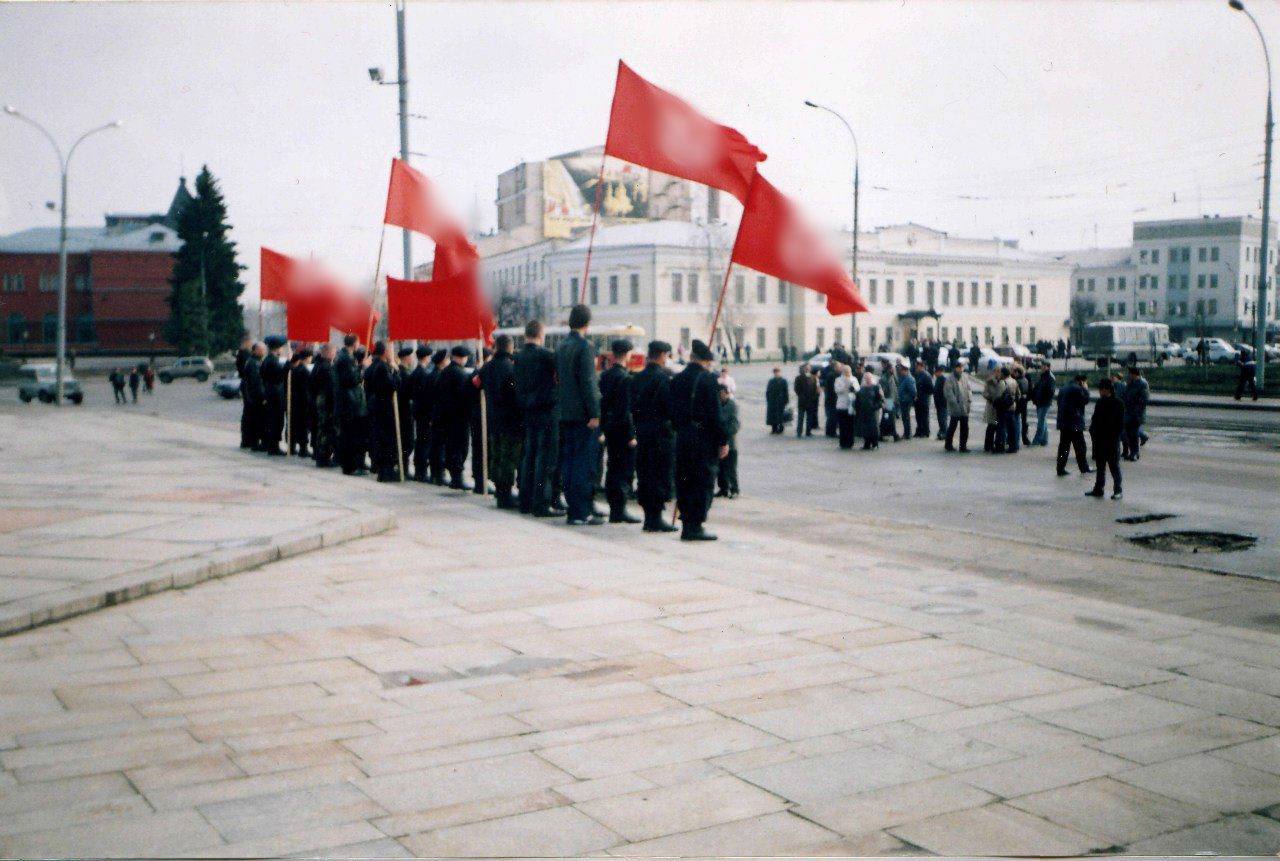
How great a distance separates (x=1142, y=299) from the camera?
59.8 m

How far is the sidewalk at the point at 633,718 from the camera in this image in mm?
3559

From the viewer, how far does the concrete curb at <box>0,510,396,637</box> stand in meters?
6.37

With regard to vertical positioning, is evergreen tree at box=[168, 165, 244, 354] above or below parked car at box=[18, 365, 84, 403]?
above

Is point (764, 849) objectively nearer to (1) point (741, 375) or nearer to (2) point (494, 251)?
(1) point (741, 375)

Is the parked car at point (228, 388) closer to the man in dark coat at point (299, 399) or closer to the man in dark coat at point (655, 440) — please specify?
the man in dark coat at point (299, 399)

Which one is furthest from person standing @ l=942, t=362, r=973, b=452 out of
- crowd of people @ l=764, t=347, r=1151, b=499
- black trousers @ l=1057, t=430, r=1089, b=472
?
black trousers @ l=1057, t=430, r=1089, b=472

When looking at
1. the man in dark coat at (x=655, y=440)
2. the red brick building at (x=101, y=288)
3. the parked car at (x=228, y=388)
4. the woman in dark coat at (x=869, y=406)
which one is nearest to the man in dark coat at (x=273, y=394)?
the red brick building at (x=101, y=288)

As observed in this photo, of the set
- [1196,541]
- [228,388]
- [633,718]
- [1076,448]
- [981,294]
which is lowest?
[1196,541]

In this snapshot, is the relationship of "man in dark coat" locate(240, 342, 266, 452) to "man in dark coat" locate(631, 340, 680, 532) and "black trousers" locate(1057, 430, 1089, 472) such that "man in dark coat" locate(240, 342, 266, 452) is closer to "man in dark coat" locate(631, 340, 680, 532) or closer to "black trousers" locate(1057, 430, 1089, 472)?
"man in dark coat" locate(631, 340, 680, 532)

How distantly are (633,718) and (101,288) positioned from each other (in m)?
66.6

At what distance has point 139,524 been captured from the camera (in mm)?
9648

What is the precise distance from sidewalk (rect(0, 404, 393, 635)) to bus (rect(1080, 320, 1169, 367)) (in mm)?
51988

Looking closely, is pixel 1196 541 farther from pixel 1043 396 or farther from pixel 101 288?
pixel 101 288

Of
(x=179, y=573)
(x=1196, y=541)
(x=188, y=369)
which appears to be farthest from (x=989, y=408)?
(x=188, y=369)
